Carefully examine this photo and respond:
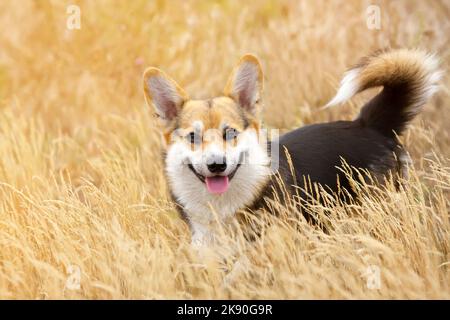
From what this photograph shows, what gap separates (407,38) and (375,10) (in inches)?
17.0

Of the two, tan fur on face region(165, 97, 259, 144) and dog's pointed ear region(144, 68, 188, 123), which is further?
dog's pointed ear region(144, 68, 188, 123)

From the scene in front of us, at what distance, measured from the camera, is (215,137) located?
4.23 m

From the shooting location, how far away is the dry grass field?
147 inches

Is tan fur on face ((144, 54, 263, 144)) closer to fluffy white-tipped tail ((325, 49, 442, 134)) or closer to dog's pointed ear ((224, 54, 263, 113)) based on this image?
dog's pointed ear ((224, 54, 263, 113))

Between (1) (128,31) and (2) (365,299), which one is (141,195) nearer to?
(2) (365,299)

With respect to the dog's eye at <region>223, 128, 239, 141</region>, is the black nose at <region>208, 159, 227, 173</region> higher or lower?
lower

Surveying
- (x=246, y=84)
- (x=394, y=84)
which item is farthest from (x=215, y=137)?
(x=394, y=84)

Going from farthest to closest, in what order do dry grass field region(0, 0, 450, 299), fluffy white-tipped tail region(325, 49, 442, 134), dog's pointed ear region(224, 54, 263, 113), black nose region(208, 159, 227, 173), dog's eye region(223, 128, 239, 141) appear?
fluffy white-tipped tail region(325, 49, 442, 134) < dog's pointed ear region(224, 54, 263, 113) < dog's eye region(223, 128, 239, 141) < black nose region(208, 159, 227, 173) < dry grass field region(0, 0, 450, 299)

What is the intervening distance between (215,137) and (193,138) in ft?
0.52

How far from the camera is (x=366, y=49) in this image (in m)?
7.06

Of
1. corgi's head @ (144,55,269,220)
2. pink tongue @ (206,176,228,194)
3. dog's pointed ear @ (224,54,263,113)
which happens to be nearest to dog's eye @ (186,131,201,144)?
corgi's head @ (144,55,269,220)

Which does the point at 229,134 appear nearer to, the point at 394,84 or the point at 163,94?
the point at 163,94

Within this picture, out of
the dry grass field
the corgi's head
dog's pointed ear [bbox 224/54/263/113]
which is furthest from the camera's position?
dog's pointed ear [bbox 224/54/263/113]

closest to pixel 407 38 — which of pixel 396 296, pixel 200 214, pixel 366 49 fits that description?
pixel 366 49
